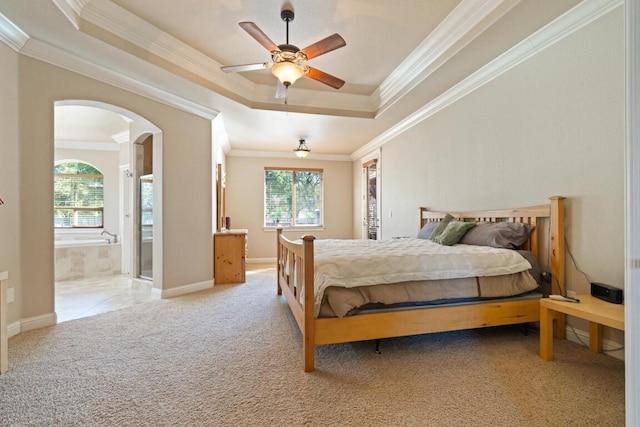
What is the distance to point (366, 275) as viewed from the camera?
1.92 meters

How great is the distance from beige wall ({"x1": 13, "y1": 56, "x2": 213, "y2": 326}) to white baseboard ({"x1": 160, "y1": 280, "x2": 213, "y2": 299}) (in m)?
0.05

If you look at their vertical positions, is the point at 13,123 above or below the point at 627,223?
above

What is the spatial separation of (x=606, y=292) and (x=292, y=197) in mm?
5783

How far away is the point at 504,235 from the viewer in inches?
98.7

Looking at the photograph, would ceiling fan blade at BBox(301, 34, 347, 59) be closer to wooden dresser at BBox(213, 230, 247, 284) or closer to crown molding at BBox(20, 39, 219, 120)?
crown molding at BBox(20, 39, 219, 120)

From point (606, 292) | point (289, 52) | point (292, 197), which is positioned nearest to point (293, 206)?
point (292, 197)

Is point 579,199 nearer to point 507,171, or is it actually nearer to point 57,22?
point 507,171

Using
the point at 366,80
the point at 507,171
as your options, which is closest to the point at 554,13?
the point at 507,171

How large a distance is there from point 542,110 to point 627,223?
79.2 inches

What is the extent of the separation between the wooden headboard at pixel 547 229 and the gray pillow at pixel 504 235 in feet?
0.29

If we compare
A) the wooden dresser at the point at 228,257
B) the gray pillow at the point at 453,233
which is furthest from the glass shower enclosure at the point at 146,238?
the gray pillow at the point at 453,233

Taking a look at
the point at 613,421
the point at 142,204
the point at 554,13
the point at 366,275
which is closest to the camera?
the point at 613,421

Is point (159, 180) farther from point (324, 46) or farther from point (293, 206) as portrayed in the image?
point (293, 206)

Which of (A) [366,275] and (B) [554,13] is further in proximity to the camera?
(B) [554,13]
